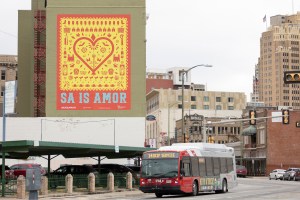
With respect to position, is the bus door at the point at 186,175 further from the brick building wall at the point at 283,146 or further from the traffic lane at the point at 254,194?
the brick building wall at the point at 283,146

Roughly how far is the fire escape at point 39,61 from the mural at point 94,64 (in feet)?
25.8

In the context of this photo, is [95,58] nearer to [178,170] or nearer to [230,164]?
[230,164]

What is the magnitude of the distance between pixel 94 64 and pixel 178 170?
186 ft

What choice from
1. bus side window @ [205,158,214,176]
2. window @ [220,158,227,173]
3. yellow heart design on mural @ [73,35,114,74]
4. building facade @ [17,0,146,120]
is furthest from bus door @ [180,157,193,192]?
yellow heart design on mural @ [73,35,114,74]

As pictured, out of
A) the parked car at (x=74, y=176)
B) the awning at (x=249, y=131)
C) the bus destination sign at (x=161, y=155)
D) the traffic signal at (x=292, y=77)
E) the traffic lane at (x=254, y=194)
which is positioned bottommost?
the traffic lane at (x=254, y=194)

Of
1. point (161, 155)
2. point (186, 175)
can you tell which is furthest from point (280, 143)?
point (161, 155)

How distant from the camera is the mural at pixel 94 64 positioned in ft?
305

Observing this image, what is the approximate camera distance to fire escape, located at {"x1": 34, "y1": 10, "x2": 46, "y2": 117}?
10075cm

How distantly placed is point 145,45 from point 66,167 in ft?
150

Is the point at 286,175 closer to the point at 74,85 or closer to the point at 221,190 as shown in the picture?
the point at 74,85

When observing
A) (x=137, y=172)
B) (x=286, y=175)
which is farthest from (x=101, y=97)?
(x=137, y=172)

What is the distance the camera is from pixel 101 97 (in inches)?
3664

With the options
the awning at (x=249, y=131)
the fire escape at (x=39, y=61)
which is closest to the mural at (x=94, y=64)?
the fire escape at (x=39, y=61)

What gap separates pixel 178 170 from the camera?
125 ft
